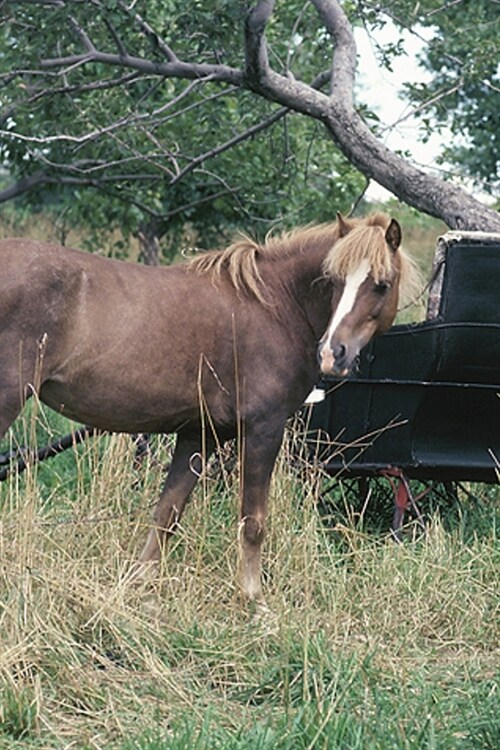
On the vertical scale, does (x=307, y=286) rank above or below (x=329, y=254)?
below

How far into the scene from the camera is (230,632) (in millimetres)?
4715

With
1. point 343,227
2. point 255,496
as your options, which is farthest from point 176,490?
point 343,227

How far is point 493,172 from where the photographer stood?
15133mm

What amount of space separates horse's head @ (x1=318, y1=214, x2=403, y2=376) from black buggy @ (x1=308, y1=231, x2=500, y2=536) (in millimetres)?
650

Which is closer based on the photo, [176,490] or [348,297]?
[348,297]

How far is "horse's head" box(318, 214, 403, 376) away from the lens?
16.5 feet

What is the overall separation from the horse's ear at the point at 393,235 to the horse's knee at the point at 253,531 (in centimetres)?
124

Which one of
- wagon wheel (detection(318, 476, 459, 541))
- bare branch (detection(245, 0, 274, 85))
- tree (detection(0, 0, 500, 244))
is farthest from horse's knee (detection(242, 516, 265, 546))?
bare branch (detection(245, 0, 274, 85))

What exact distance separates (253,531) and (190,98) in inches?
229

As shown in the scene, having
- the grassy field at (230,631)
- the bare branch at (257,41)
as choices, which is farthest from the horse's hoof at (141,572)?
the bare branch at (257,41)

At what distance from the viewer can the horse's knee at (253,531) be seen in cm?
537

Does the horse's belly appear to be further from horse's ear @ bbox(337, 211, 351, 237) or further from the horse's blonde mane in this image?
horse's ear @ bbox(337, 211, 351, 237)

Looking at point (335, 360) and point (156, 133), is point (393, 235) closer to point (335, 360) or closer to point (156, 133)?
point (335, 360)

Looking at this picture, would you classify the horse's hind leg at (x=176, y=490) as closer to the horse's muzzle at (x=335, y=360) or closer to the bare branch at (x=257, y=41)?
the horse's muzzle at (x=335, y=360)
